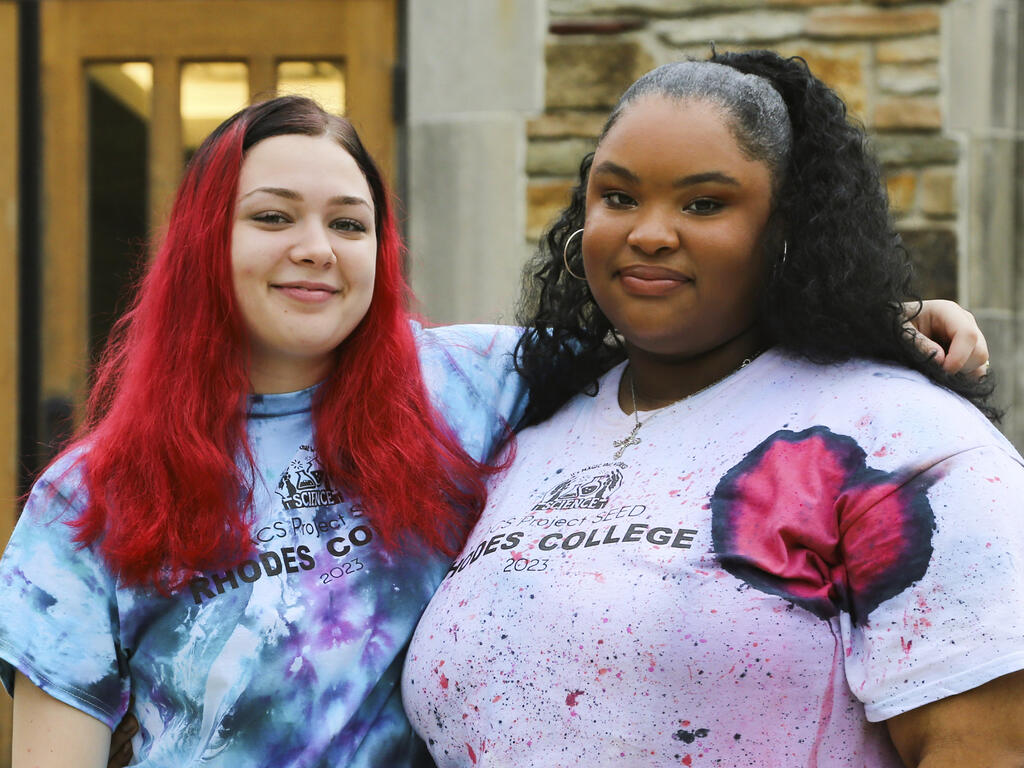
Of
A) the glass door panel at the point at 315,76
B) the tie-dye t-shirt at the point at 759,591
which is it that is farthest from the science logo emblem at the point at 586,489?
the glass door panel at the point at 315,76

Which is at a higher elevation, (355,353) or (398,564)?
(355,353)

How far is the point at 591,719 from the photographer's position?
66.0 inches

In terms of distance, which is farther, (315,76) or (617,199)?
(315,76)

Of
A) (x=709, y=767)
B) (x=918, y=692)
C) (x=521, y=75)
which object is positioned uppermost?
(x=521, y=75)

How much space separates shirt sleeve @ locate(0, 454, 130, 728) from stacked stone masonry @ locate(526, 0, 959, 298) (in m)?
2.09

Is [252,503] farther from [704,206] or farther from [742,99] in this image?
[742,99]

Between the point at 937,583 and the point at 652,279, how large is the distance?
1.89 ft

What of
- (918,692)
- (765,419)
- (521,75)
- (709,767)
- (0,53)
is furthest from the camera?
(0,53)

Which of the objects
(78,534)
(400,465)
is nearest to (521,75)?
(400,465)

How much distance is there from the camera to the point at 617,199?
1.87 m

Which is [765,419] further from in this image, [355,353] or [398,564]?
[355,353]

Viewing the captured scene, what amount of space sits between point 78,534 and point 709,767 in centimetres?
104

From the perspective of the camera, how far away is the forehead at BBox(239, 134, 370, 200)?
208cm

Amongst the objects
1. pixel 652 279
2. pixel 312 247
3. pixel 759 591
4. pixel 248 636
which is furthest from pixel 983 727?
pixel 312 247
